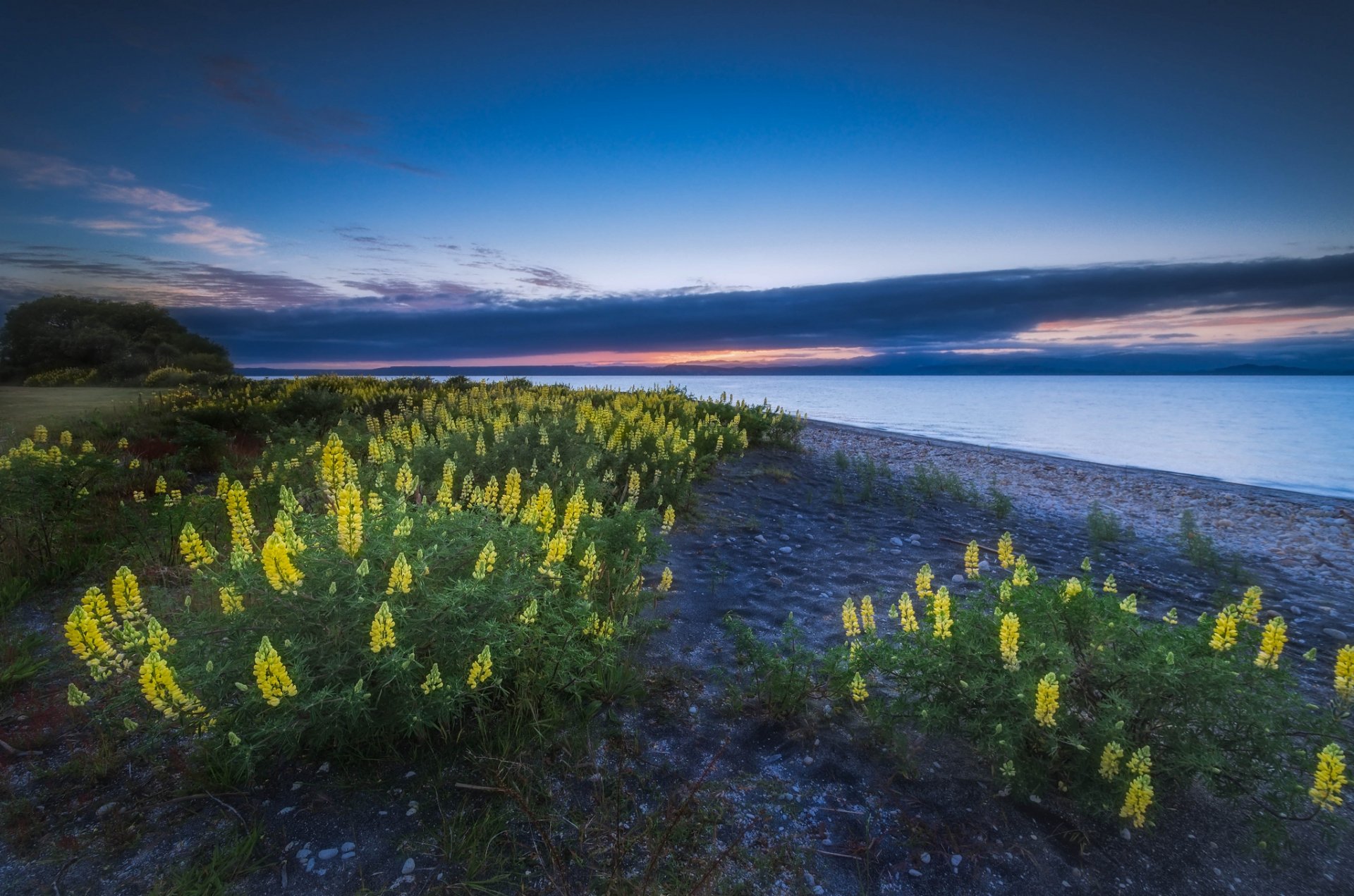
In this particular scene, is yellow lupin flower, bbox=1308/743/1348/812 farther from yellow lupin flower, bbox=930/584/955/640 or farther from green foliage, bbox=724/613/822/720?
green foliage, bbox=724/613/822/720

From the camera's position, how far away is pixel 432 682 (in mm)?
2947

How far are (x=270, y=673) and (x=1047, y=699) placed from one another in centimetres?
363

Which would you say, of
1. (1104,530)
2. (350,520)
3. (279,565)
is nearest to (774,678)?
(350,520)

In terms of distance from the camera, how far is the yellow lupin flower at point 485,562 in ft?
10.7

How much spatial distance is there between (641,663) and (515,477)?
1869 mm

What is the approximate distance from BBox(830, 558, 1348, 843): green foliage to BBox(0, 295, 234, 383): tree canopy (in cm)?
2884

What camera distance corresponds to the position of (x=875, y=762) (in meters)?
3.58

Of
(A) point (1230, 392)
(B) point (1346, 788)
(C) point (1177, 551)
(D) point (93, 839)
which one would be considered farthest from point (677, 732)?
(A) point (1230, 392)

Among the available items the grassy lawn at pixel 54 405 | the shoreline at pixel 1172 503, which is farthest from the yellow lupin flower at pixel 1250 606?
the grassy lawn at pixel 54 405

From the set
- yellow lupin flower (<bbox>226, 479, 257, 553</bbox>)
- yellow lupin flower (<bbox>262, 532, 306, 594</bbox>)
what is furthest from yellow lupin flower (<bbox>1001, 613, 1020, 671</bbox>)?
yellow lupin flower (<bbox>226, 479, 257, 553</bbox>)

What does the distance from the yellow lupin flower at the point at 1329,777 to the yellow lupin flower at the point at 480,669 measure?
372 centimetres

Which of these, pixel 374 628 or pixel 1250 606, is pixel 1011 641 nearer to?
pixel 1250 606

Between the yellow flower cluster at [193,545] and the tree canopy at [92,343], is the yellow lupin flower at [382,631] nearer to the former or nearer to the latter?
the yellow flower cluster at [193,545]

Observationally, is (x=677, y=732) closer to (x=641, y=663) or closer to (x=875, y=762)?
(x=641, y=663)
